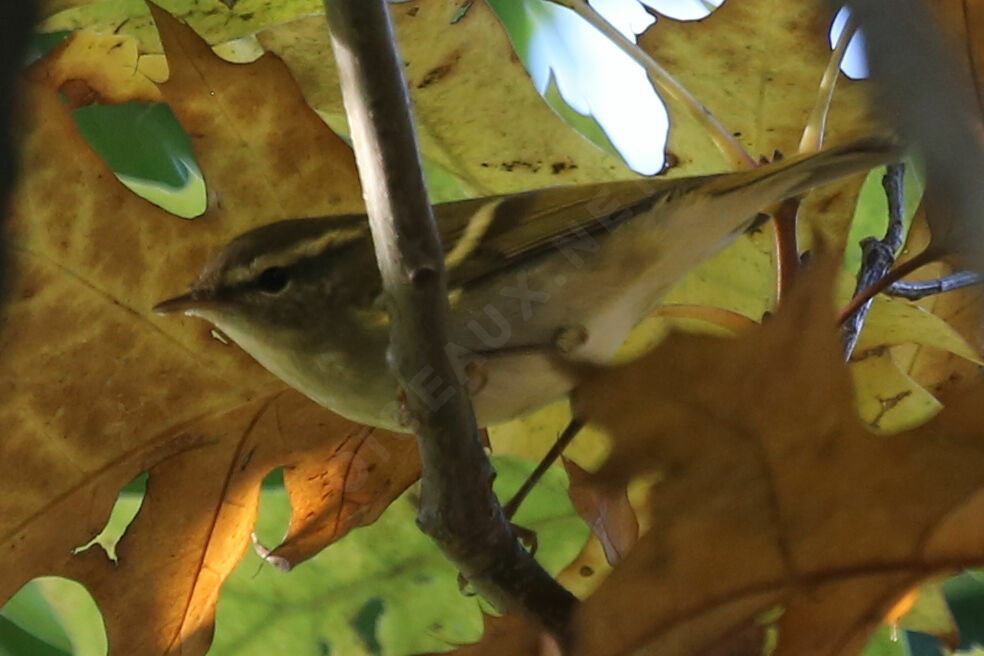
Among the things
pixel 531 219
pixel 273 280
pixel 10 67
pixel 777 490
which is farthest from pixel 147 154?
pixel 10 67

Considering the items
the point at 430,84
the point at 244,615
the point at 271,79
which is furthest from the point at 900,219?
the point at 244,615

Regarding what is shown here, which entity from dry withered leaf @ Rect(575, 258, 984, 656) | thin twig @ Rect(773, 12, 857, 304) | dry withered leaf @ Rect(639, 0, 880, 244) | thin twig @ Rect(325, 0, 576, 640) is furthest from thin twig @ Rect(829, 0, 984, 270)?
dry withered leaf @ Rect(639, 0, 880, 244)

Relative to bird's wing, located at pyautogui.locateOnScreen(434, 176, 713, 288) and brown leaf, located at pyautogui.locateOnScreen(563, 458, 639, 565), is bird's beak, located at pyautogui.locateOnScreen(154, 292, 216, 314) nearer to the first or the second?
bird's wing, located at pyautogui.locateOnScreen(434, 176, 713, 288)

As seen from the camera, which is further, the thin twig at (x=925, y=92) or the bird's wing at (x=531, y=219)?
the bird's wing at (x=531, y=219)

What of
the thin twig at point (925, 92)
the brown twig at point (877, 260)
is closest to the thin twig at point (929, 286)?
the brown twig at point (877, 260)

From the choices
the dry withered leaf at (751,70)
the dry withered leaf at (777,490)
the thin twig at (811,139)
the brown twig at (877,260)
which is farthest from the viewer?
the dry withered leaf at (751,70)

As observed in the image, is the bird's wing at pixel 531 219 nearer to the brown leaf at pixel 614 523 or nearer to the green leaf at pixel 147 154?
the brown leaf at pixel 614 523
